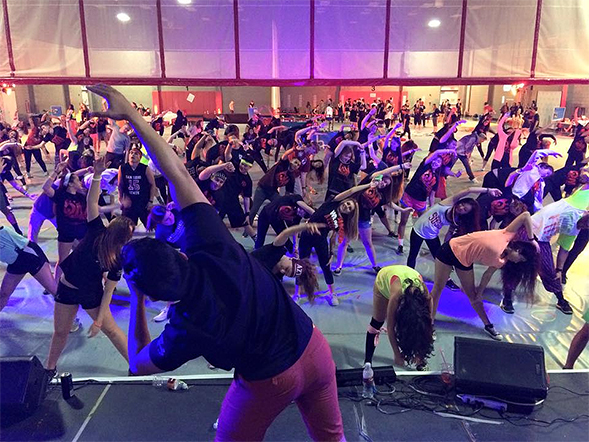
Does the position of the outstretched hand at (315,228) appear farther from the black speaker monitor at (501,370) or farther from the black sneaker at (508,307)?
the black sneaker at (508,307)

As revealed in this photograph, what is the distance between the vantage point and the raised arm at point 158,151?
2205 millimetres

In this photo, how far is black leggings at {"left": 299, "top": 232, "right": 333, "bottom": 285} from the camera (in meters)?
5.88

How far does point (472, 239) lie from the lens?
198 inches

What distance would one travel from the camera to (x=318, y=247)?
5902 mm

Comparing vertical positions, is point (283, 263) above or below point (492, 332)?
above

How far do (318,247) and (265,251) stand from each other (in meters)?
2.77

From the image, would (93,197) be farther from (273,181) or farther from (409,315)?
(273,181)

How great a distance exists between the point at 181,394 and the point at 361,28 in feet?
31.0

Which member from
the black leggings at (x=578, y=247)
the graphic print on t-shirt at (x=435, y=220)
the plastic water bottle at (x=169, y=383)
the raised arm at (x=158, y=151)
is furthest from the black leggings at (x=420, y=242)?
the raised arm at (x=158, y=151)

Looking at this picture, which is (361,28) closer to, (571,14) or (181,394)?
(571,14)

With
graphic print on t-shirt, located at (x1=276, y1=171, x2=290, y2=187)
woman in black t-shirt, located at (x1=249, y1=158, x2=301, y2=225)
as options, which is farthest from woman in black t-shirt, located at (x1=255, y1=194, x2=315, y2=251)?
graphic print on t-shirt, located at (x1=276, y1=171, x2=290, y2=187)

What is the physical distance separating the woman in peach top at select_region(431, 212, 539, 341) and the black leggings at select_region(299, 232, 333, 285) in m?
1.42

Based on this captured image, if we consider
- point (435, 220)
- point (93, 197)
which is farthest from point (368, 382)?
point (93, 197)

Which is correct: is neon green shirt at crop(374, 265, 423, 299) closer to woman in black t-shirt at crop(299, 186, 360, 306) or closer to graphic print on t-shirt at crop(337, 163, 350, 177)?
woman in black t-shirt at crop(299, 186, 360, 306)
